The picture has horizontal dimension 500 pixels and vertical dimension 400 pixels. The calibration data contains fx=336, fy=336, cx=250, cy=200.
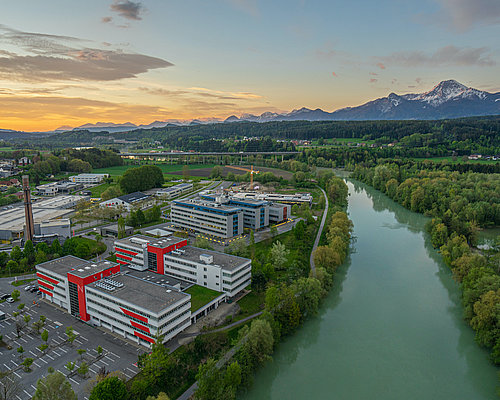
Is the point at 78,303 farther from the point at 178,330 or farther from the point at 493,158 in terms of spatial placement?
the point at 493,158

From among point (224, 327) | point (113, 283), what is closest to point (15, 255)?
point (113, 283)

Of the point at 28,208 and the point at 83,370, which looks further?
the point at 28,208

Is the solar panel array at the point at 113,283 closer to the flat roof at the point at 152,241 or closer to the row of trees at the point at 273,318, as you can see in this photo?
the flat roof at the point at 152,241

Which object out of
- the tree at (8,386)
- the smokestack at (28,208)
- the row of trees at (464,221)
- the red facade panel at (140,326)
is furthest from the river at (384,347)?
the smokestack at (28,208)

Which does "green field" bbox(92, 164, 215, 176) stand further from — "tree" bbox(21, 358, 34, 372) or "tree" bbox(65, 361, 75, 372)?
"tree" bbox(65, 361, 75, 372)

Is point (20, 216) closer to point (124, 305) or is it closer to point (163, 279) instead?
point (163, 279)

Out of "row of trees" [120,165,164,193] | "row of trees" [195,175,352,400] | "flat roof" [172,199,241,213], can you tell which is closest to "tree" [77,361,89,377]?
"row of trees" [195,175,352,400]

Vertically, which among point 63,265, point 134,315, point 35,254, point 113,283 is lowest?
point 35,254
